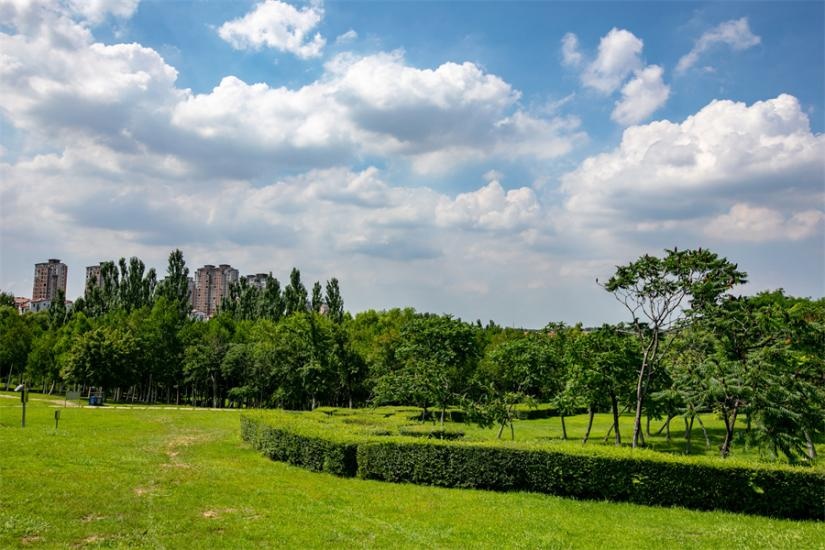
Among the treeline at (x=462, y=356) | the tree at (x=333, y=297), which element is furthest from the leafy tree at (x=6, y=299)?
the tree at (x=333, y=297)

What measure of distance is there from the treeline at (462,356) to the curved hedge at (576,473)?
17.1ft

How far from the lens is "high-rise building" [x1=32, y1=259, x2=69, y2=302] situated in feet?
555

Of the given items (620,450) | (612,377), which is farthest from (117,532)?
(612,377)

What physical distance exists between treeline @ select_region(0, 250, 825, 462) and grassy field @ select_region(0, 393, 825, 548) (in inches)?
343

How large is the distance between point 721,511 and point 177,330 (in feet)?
209

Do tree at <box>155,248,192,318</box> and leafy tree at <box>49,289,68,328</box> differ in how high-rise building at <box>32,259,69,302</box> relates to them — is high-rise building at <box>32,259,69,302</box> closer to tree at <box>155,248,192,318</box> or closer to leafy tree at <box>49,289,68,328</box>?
leafy tree at <box>49,289,68,328</box>

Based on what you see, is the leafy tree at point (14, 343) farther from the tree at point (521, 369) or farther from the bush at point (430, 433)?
the bush at point (430, 433)

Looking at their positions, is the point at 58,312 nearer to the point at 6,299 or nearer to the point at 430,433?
the point at 6,299

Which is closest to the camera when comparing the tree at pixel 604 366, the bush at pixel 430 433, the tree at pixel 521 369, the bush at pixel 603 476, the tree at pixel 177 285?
the bush at pixel 603 476

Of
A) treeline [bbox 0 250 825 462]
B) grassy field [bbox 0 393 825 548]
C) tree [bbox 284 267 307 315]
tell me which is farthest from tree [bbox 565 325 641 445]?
tree [bbox 284 267 307 315]

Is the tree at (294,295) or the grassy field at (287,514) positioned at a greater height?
the tree at (294,295)

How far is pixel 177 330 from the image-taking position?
67.1m

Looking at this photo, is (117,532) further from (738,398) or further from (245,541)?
(738,398)

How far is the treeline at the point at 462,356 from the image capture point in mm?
22172
